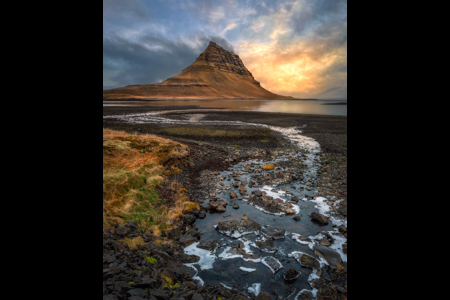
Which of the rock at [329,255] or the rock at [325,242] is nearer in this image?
the rock at [329,255]

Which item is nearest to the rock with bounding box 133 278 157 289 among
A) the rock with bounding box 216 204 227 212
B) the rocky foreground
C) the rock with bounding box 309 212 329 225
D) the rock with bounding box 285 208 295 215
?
the rocky foreground

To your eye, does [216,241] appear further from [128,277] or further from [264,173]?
[264,173]

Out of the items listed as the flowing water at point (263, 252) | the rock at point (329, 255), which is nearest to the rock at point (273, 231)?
the flowing water at point (263, 252)

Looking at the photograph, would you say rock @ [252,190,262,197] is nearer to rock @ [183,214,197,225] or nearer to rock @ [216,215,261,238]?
rock @ [216,215,261,238]

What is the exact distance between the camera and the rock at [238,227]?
7501 millimetres

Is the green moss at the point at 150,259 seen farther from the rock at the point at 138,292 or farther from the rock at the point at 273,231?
the rock at the point at 273,231

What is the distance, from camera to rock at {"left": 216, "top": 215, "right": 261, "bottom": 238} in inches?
295

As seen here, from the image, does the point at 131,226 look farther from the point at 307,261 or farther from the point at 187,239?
the point at 307,261

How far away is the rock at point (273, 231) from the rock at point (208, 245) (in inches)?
72.1

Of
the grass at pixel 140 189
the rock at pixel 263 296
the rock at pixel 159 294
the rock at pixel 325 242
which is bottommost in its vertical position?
the rock at pixel 263 296

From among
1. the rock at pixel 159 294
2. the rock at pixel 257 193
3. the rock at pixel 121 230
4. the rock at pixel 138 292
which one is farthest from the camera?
the rock at pixel 257 193
